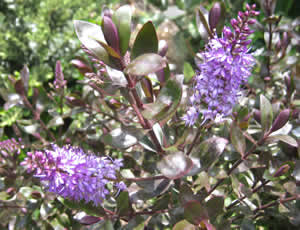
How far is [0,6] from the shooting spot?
217 cm

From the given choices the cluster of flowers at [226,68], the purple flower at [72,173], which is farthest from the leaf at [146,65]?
the purple flower at [72,173]

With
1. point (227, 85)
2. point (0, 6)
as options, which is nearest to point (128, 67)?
point (227, 85)

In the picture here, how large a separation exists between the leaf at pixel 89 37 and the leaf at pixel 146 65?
68 millimetres

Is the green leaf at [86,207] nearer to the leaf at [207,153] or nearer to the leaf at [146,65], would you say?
the leaf at [207,153]

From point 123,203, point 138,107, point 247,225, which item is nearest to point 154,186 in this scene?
point 123,203

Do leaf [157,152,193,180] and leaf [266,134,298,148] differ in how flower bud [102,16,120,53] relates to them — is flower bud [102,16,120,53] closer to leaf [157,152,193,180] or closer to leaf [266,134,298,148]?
leaf [157,152,193,180]

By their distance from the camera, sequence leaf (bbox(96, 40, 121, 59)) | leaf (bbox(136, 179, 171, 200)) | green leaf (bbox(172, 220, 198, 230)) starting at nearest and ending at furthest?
leaf (bbox(96, 40, 121, 59)) → green leaf (bbox(172, 220, 198, 230)) → leaf (bbox(136, 179, 171, 200))

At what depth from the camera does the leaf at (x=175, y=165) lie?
646mm

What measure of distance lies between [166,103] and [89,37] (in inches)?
8.6

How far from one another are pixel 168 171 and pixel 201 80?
22 cm

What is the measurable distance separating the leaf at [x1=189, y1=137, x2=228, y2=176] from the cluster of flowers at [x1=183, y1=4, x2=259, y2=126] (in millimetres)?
87

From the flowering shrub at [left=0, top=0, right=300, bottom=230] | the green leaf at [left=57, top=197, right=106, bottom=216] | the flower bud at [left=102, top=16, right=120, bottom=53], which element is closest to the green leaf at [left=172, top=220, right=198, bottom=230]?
the flowering shrub at [left=0, top=0, right=300, bottom=230]

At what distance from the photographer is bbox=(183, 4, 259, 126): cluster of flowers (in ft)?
2.05

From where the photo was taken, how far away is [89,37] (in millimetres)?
629
